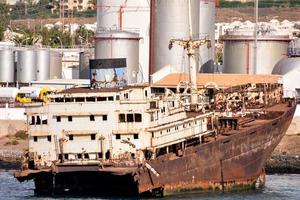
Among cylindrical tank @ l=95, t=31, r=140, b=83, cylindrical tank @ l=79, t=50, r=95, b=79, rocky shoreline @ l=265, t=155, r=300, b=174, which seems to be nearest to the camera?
rocky shoreline @ l=265, t=155, r=300, b=174

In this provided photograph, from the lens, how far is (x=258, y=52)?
132 m

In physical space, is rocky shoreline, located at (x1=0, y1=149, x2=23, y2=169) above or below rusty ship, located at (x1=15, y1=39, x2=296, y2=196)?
below

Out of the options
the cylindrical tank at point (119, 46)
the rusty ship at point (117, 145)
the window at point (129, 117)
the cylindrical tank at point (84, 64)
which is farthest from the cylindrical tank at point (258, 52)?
the window at point (129, 117)

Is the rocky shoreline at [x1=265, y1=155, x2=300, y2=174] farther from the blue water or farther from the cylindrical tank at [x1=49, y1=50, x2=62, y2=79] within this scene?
the cylindrical tank at [x1=49, y1=50, x2=62, y2=79]

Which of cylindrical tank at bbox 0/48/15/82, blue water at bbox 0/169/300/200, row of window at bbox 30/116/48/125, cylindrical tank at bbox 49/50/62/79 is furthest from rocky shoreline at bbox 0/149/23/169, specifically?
cylindrical tank at bbox 49/50/62/79

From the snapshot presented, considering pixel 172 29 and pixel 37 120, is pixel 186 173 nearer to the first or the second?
pixel 37 120

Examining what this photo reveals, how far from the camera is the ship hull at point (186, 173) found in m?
83.1

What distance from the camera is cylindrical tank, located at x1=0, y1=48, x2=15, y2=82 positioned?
465 ft

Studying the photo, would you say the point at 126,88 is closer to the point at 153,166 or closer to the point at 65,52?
the point at 153,166

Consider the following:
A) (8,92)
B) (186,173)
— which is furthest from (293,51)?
(186,173)

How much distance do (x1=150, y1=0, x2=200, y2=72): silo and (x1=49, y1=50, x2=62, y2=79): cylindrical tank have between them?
58.1ft

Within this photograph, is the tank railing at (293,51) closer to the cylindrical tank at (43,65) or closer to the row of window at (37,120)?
the cylindrical tank at (43,65)

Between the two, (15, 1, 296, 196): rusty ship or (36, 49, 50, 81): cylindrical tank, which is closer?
(15, 1, 296, 196): rusty ship

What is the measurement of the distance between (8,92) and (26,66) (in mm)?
10582
